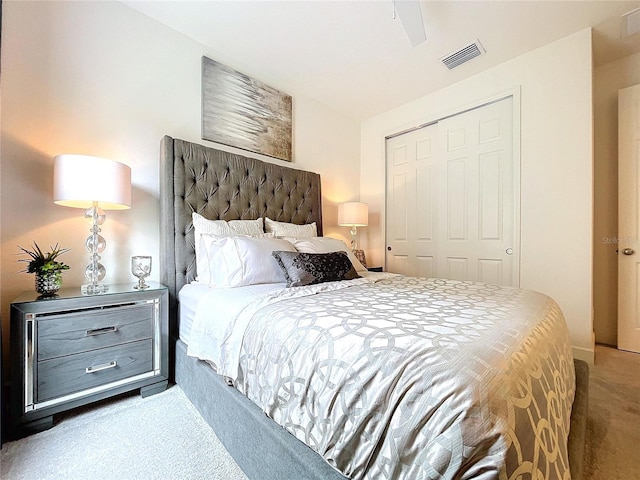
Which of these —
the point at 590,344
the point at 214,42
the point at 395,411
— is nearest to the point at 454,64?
the point at 214,42

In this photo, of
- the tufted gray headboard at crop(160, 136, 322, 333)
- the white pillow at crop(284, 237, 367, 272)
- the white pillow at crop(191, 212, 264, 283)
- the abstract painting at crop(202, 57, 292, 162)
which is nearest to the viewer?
the white pillow at crop(191, 212, 264, 283)

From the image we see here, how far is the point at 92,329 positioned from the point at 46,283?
→ 35 cm

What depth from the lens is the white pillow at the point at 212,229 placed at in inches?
74.6

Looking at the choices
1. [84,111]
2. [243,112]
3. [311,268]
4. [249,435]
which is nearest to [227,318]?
[249,435]

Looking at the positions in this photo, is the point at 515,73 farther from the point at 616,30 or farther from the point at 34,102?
the point at 34,102

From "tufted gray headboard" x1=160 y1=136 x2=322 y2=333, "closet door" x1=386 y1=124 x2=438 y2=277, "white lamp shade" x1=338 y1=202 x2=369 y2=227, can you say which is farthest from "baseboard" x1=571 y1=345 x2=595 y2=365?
"tufted gray headboard" x1=160 y1=136 x2=322 y2=333

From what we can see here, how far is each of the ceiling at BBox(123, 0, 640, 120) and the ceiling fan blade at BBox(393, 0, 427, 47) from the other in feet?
1.10

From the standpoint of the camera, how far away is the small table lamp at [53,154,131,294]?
149cm

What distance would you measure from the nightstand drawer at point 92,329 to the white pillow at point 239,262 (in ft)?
1.52

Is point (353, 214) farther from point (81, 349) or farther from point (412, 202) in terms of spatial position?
point (81, 349)

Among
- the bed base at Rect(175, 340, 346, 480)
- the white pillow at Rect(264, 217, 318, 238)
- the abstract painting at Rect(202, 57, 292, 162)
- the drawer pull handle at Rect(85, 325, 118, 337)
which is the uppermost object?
the abstract painting at Rect(202, 57, 292, 162)

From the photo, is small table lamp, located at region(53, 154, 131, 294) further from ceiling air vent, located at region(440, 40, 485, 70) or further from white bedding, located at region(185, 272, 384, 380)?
A: ceiling air vent, located at region(440, 40, 485, 70)

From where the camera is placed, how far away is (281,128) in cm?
292

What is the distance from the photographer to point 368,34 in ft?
7.50
